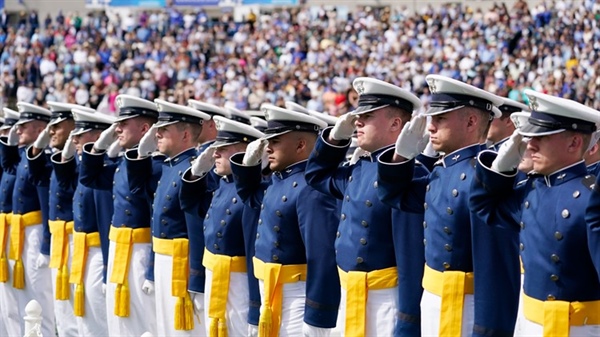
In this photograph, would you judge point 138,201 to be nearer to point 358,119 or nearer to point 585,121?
point 358,119

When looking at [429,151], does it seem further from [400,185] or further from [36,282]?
[36,282]

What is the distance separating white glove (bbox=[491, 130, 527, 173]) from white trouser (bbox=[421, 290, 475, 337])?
0.74 metres

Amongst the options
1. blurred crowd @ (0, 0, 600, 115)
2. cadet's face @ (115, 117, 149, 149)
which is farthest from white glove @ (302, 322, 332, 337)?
blurred crowd @ (0, 0, 600, 115)

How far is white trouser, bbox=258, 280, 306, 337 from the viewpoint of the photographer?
7.14 metres

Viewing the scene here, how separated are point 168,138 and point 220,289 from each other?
130 cm

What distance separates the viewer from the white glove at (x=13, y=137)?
35.6 ft

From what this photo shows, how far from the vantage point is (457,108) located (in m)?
6.01

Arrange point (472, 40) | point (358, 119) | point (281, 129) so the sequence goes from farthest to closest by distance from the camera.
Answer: point (472, 40)
point (281, 129)
point (358, 119)

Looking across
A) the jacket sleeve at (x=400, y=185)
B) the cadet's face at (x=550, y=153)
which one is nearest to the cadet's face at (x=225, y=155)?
the jacket sleeve at (x=400, y=185)

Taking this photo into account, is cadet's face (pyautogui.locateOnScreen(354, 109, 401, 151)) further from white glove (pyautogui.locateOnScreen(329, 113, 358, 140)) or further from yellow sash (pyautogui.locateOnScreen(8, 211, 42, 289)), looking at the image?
yellow sash (pyautogui.locateOnScreen(8, 211, 42, 289))

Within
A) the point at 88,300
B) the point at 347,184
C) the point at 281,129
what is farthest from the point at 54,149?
the point at 347,184

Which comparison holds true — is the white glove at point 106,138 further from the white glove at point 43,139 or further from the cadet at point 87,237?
the white glove at point 43,139

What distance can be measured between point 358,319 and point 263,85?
2145 centimetres

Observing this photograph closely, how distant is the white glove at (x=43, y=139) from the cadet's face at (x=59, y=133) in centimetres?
5
